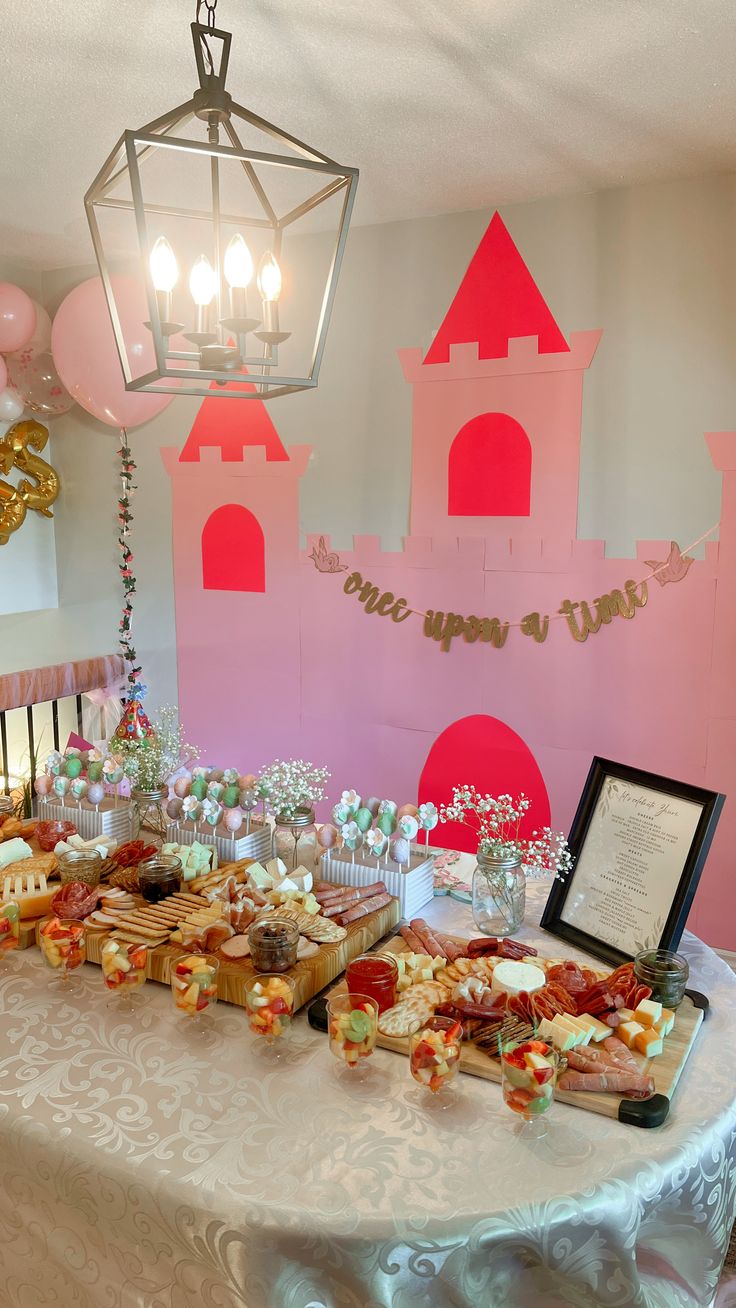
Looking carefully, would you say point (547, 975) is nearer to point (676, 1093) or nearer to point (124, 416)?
point (676, 1093)

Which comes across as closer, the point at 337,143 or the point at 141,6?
the point at 141,6

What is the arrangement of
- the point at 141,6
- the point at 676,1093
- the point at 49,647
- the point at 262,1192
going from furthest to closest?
the point at 49,647, the point at 141,6, the point at 676,1093, the point at 262,1192

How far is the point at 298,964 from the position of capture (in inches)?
62.7

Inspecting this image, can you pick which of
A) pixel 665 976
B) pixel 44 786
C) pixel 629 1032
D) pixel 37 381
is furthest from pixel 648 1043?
pixel 37 381

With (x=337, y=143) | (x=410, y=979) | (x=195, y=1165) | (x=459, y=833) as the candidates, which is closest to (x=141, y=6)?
(x=337, y=143)

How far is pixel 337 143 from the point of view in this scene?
9.01ft

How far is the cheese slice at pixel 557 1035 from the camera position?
138cm

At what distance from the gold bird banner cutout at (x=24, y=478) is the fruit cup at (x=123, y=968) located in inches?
126

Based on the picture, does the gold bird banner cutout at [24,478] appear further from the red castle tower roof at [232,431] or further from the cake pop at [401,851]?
the cake pop at [401,851]

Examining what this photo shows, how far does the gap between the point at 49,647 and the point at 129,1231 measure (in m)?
3.51

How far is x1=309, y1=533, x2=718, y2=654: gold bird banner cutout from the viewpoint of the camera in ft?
10.3

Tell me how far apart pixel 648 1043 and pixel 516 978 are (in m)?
0.25

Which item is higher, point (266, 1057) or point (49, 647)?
point (49, 647)

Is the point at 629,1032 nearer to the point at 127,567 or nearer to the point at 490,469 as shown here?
the point at 490,469
